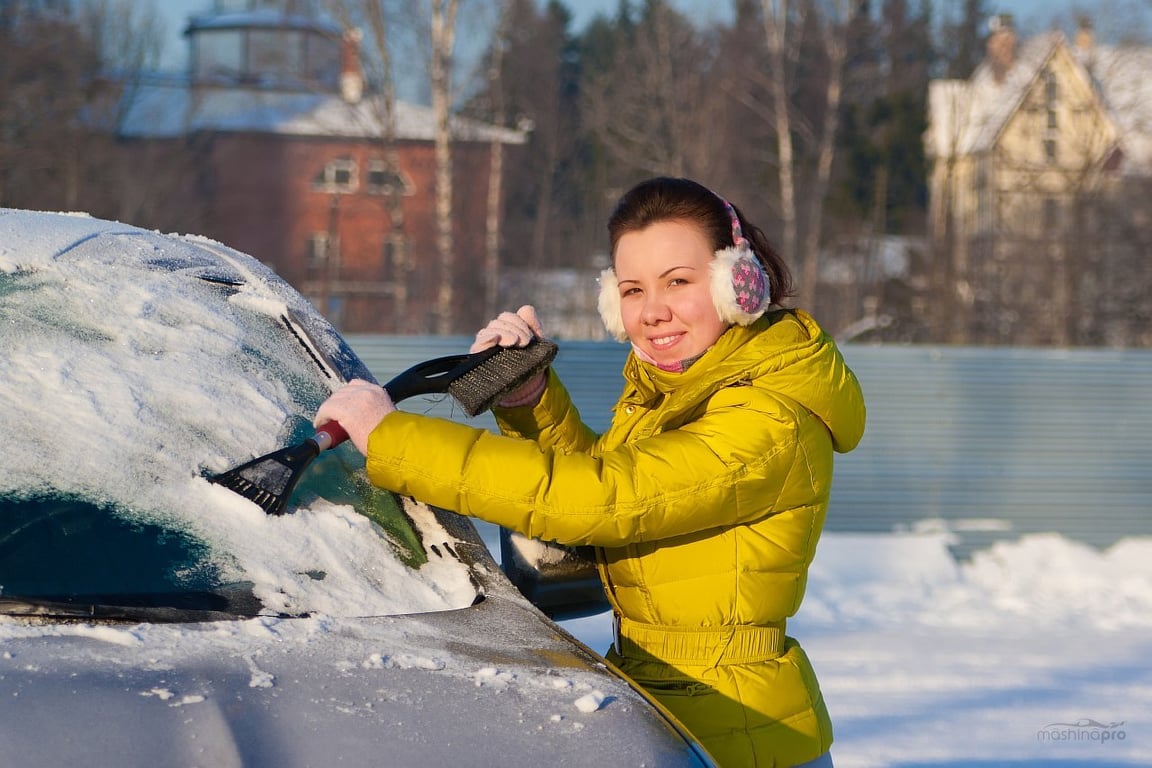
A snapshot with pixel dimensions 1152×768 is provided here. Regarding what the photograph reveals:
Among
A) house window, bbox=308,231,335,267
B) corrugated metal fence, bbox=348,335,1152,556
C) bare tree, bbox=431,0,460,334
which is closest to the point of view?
corrugated metal fence, bbox=348,335,1152,556

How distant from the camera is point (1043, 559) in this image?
10.4 m

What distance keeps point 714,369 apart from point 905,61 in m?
32.9

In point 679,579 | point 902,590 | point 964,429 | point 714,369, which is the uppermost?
point 714,369

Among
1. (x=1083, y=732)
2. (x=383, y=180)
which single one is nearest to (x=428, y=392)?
(x=1083, y=732)

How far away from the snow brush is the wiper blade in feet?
0.63

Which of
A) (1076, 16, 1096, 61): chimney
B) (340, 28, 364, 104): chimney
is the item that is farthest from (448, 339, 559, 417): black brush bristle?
(1076, 16, 1096, 61): chimney

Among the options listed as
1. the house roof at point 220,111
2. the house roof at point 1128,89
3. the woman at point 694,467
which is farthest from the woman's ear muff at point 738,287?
the house roof at point 220,111

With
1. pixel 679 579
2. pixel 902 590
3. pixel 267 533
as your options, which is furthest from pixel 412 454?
pixel 902 590

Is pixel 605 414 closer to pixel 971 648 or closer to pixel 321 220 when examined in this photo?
pixel 971 648

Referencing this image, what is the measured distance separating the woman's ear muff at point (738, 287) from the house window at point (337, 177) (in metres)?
29.5

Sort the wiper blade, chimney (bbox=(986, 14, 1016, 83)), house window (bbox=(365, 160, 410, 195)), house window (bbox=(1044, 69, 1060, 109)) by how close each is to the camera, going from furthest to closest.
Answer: chimney (bbox=(986, 14, 1016, 83))
house window (bbox=(1044, 69, 1060, 109))
house window (bbox=(365, 160, 410, 195))
the wiper blade

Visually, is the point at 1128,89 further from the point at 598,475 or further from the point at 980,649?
the point at 598,475

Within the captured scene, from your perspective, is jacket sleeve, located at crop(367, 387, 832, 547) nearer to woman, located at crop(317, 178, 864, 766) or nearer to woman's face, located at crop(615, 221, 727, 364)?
woman, located at crop(317, 178, 864, 766)

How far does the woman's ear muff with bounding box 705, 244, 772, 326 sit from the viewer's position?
2426 millimetres
